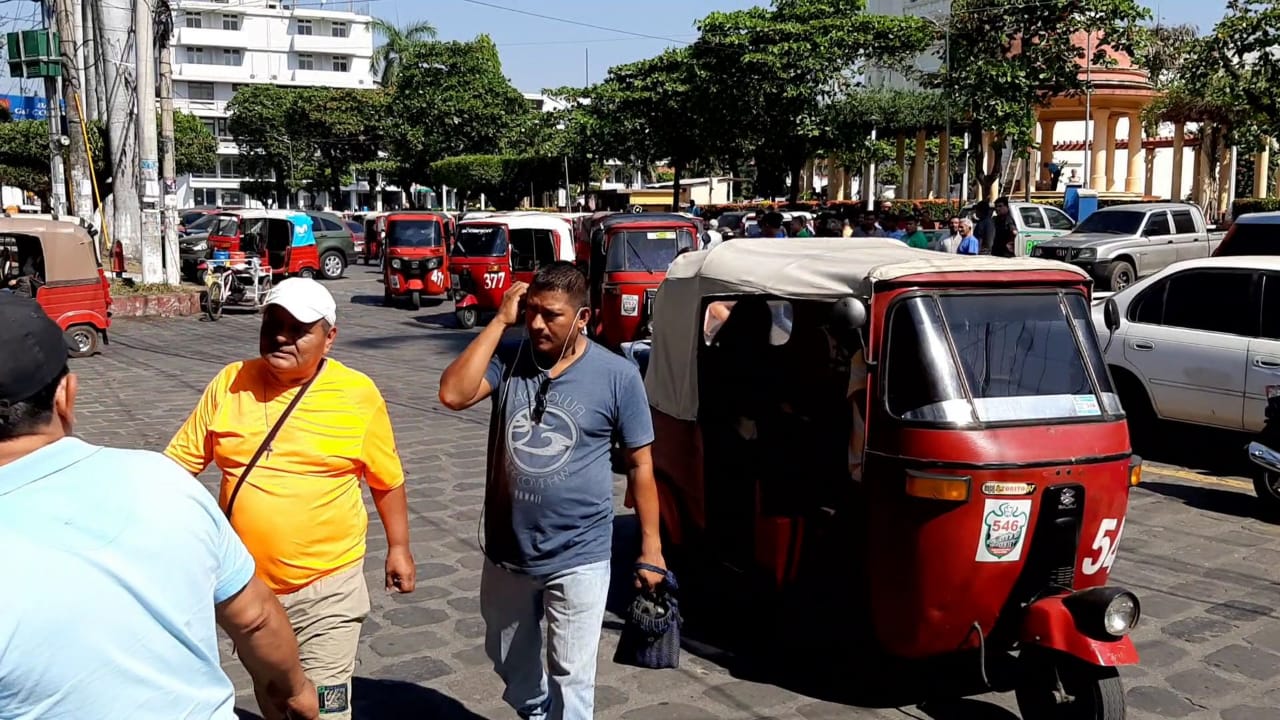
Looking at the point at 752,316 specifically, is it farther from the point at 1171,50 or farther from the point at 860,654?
the point at 1171,50

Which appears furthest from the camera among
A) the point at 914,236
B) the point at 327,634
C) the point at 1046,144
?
the point at 1046,144

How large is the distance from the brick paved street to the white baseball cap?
2060mm

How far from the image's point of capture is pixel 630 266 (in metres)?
15.4

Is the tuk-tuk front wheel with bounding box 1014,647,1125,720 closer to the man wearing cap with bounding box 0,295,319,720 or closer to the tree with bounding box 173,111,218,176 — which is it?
the man wearing cap with bounding box 0,295,319,720

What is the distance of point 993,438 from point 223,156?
85.1m

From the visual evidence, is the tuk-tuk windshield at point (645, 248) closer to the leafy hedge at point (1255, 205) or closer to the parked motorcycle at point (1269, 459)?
the parked motorcycle at point (1269, 459)

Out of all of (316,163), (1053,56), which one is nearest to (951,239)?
(1053,56)

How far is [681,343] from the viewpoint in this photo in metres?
6.14

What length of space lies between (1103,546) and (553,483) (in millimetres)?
2383

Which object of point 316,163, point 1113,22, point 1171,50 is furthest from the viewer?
point 316,163

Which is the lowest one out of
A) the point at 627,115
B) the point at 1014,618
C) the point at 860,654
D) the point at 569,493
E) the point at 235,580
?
the point at 860,654

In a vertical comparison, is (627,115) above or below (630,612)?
above

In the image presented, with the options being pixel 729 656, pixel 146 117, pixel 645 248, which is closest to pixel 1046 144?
pixel 645 248

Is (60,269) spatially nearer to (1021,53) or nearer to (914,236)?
(914,236)
